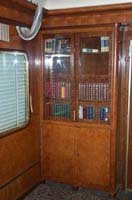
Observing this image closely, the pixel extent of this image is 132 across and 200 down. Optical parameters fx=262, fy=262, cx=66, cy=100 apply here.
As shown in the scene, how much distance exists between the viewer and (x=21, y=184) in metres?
3.35

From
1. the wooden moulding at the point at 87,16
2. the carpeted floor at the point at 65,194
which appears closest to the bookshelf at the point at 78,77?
the wooden moulding at the point at 87,16

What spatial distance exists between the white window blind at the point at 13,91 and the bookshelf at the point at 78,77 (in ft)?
1.24

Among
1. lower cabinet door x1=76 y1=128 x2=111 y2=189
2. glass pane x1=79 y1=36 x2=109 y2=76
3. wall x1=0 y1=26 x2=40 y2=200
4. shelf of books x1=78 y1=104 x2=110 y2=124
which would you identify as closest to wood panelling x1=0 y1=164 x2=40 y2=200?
wall x1=0 y1=26 x2=40 y2=200

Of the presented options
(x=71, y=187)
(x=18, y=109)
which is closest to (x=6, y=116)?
(x=18, y=109)

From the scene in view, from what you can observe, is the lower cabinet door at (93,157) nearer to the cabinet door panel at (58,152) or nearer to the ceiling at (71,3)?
the cabinet door panel at (58,152)

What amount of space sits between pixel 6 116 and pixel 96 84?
1.22m

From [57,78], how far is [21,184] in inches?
58.7

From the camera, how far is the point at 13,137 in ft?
10.4

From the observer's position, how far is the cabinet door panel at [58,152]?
358 centimetres

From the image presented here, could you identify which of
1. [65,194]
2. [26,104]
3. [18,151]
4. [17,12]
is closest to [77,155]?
[65,194]

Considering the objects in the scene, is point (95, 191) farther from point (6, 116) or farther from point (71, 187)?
point (6, 116)

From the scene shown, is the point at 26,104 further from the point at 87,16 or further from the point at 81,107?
the point at 87,16

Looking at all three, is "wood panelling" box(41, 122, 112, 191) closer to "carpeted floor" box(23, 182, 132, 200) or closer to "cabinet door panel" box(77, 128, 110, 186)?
"cabinet door panel" box(77, 128, 110, 186)

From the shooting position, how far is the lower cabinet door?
339 centimetres
